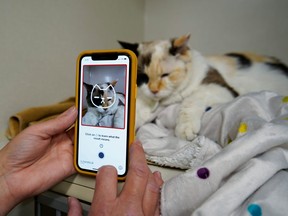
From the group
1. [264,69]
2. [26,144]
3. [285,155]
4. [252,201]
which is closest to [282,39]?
[264,69]

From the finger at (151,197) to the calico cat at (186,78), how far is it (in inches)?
13.9

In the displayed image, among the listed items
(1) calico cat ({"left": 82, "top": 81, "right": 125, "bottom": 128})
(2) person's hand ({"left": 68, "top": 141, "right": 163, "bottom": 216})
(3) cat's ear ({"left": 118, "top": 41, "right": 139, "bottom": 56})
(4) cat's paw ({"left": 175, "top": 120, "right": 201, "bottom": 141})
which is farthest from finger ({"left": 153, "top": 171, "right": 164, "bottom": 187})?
(3) cat's ear ({"left": 118, "top": 41, "right": 139, "bottom": 56})

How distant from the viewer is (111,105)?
0.48 metres

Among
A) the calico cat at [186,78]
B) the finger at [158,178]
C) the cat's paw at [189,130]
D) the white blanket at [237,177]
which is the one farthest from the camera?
the calico cat at [186,78]

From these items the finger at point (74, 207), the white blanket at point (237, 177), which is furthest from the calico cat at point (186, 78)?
the finger at point (74, 207)

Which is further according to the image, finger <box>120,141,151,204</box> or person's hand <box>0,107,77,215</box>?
person's hand <box>0,107,77,215</box>

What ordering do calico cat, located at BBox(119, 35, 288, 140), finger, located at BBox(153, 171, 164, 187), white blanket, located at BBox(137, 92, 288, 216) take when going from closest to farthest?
white blanket, located at BBox(137, 92, 288, 216) → finger, located at BBox(153, 171, 164, 187) → calico cat, located at BBox(119, 35, 288, 140)

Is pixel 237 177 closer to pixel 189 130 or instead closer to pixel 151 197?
pixel 151 197

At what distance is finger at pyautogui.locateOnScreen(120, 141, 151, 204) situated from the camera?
0.34m

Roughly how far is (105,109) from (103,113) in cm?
1

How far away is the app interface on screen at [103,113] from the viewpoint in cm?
47

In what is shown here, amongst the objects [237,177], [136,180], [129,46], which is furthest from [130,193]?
[129,46]

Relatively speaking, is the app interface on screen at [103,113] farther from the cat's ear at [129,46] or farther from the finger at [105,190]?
the cat's ear at [129,46]

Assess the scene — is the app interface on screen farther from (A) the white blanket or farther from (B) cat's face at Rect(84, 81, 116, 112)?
(A) the white blanket
